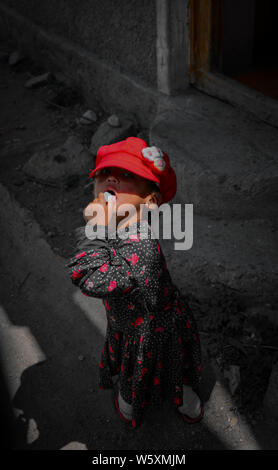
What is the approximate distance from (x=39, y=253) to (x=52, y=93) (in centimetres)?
255

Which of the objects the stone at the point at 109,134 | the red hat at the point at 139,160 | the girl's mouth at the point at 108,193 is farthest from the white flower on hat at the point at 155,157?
the stone at the point at 109,134

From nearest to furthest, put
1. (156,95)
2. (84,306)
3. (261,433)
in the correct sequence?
(261,433), (84,306), (156,95)

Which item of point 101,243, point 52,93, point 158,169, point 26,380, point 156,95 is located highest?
point 158,169

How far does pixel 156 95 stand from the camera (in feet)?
12.9

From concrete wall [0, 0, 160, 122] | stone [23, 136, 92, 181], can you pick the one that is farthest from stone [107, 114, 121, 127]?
stone [23, 136, 92, 181]

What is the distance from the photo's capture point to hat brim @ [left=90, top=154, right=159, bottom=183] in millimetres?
1775

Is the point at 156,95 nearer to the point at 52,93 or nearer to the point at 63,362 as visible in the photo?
the point at 52,93

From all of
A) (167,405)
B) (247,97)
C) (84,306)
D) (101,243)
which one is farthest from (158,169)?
(247,97)

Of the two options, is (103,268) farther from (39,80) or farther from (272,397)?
(39,80)

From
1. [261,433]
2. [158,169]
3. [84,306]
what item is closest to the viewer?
[158,169]

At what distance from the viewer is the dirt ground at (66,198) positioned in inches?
107

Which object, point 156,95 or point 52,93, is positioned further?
point 52,93

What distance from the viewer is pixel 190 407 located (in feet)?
8.03

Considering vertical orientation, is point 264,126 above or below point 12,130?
above
